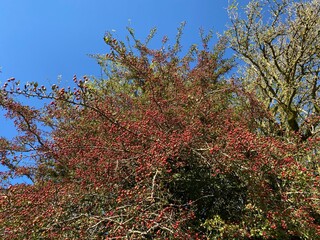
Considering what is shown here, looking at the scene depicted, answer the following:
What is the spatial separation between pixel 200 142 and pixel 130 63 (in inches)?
91.0

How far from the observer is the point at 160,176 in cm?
582

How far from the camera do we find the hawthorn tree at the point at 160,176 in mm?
5059

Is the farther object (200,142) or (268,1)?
(268,1)

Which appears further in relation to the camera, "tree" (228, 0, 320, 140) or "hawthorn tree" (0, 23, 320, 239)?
"tree" (228, 0, 320, 140)

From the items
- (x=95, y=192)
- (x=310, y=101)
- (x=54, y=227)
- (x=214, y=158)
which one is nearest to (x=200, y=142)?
(x=214, y=158)

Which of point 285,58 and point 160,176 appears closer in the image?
point 160,176

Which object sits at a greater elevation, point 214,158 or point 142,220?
point 214,158

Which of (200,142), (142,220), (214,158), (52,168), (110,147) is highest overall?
(52,168)

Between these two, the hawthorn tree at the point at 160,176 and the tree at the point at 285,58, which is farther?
the tree at the point at 285,58

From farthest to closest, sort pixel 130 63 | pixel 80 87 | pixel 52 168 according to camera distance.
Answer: pixel 52 168
pixel 130 63
pixel 80 87

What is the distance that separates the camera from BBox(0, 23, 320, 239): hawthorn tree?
5059 millimetres

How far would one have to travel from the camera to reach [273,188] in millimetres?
6035

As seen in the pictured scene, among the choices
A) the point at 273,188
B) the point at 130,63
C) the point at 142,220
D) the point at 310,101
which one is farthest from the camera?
the point at 310,101

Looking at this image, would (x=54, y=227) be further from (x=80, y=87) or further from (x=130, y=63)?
(x=130, y=63)
